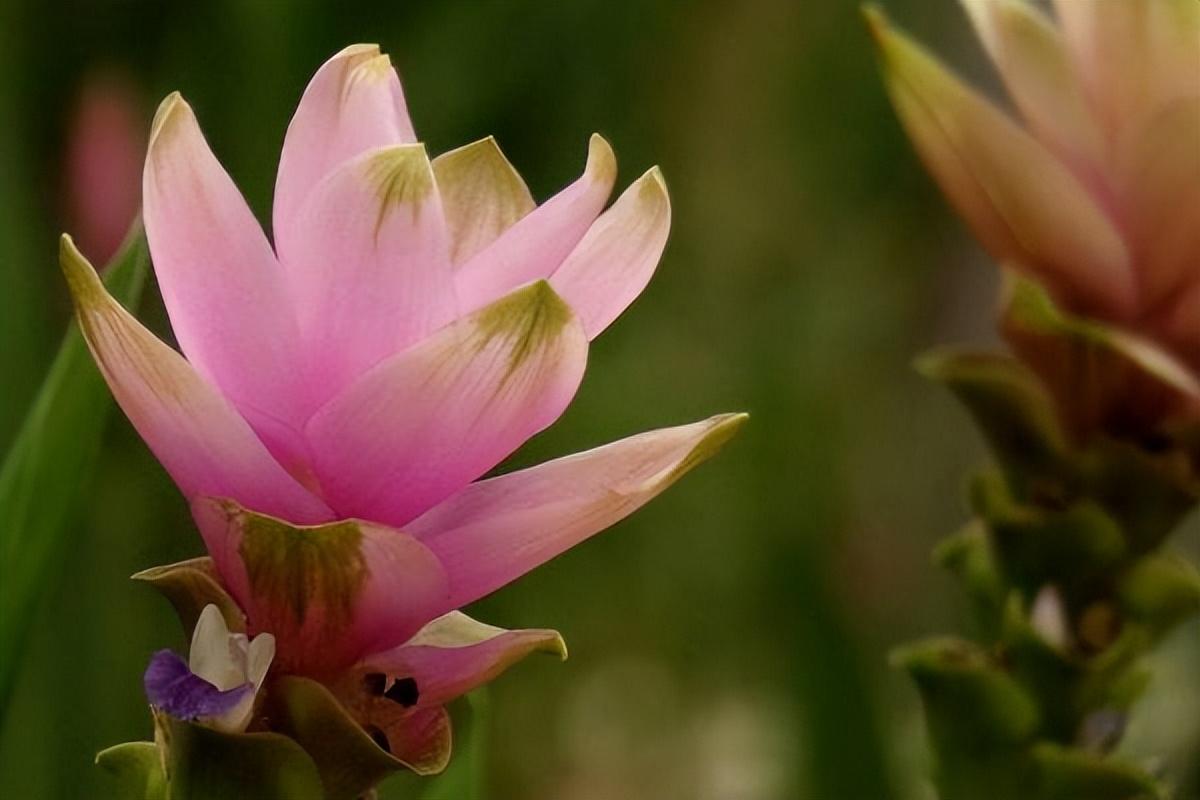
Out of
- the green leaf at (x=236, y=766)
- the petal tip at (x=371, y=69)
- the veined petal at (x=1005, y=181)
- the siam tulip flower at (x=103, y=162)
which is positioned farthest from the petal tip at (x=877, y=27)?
the siam tulip flower at (x=103, y=162)

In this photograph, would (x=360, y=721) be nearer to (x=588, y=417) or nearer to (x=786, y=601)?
(x=786, y=601)

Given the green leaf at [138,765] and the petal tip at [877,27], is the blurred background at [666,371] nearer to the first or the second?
the green leaf at [138,765]

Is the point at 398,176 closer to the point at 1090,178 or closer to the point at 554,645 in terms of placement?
the point at 554,645

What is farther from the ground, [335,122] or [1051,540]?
[335,122]

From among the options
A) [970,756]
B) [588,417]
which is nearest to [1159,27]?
[970,756]

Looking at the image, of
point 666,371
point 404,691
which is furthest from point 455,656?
point 666,371
